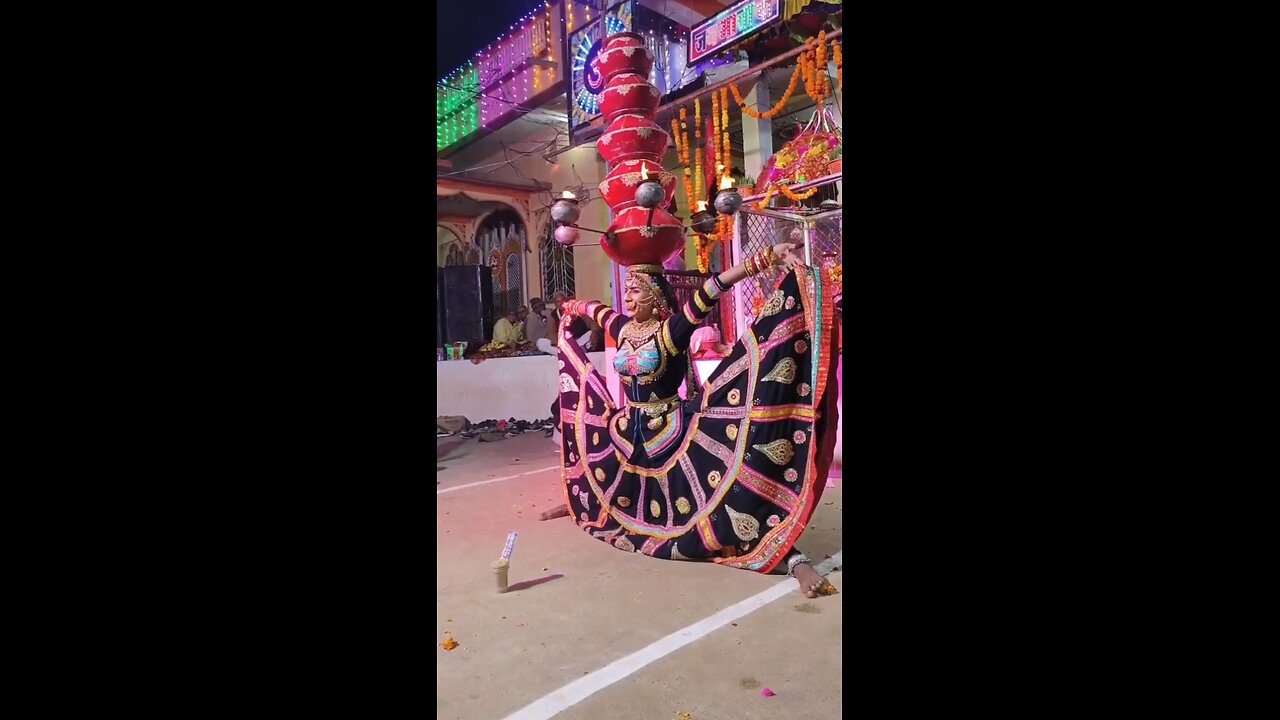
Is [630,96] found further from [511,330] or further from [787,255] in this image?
[511,330]

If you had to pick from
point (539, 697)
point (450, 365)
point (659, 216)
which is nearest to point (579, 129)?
point (450, 365)

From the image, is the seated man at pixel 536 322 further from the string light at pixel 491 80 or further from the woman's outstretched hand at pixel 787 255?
the woman's outstretched hand at pixel 787 255

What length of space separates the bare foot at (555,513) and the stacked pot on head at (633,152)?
1596 mm

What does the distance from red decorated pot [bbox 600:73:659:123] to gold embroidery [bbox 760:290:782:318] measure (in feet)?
4.74

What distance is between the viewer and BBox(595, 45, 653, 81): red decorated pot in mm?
3693

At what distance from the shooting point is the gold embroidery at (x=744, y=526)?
2939 millimetres

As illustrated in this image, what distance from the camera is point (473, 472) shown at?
5883 mm

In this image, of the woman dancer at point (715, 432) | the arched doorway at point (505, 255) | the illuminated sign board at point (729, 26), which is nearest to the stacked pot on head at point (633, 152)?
the woman dancer at point (715, 432)

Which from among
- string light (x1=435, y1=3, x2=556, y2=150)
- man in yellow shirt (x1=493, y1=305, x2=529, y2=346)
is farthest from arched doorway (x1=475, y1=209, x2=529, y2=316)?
string light (x1=435, y1=3, x2=556, y2=150)

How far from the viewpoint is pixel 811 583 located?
2670 millimetres

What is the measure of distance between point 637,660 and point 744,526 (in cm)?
98

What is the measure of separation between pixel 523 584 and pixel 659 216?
1981mm

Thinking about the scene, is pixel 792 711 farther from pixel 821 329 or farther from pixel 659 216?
pixel 659 216

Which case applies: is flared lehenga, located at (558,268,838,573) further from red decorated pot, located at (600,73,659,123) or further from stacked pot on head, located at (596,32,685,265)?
red decorated pot, located at (600,73,659,123)
